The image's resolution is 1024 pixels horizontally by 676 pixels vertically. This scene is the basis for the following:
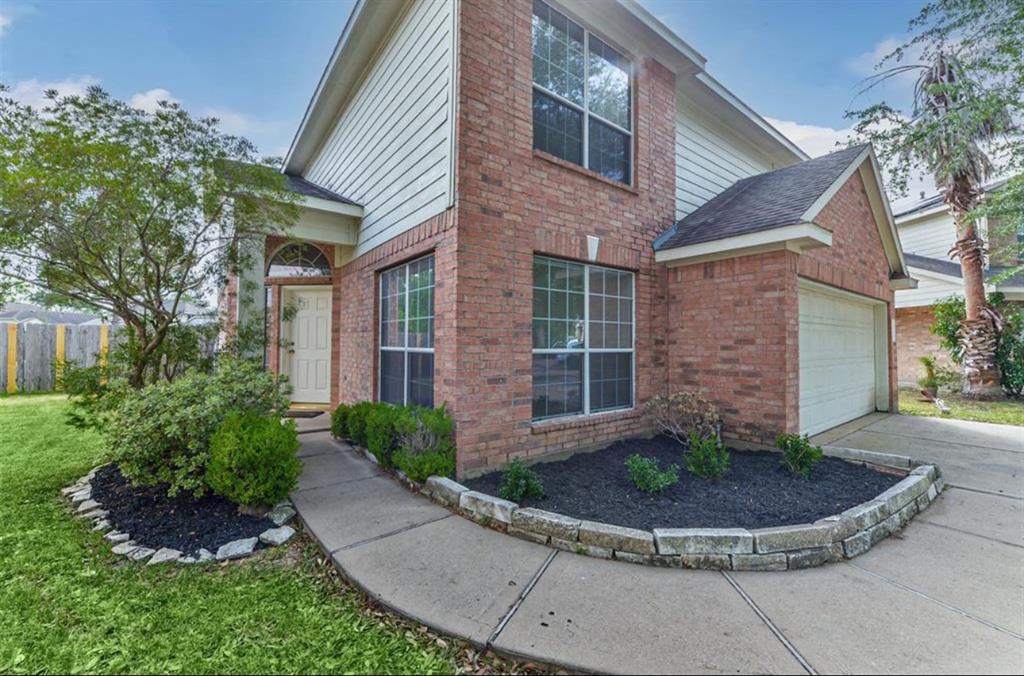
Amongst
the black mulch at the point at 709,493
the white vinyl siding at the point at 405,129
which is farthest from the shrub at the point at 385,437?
the white vinyl siding at the point at 405,129

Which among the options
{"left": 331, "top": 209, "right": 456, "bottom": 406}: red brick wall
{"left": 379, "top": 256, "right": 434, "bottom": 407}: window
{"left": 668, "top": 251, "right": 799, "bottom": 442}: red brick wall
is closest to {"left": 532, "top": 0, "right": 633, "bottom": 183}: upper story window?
{"left": 331, "top": 209, "right": 456, "bottom": 406}: red brick wall

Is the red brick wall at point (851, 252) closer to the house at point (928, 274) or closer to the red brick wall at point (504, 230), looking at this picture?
the red brick wall at point (504, 230)

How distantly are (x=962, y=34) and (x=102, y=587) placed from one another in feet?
47.9

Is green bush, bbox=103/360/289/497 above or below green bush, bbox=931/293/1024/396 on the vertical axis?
below

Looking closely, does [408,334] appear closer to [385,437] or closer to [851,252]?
[385,437]

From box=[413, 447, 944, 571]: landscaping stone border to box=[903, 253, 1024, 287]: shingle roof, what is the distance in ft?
43.5

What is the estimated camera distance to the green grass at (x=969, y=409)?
7953 millimetres

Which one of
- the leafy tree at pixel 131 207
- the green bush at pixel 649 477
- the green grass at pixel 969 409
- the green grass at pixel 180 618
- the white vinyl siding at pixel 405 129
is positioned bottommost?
Answer: the green grass at pixel 180 618

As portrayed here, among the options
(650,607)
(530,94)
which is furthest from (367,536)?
(530,94)

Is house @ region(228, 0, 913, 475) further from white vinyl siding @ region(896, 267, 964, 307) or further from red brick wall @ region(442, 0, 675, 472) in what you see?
white vinyl siding @ region(896, 267, 964, 307)

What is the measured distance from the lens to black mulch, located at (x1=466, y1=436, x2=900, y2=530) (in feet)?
11.4

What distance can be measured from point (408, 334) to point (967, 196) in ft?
46.5

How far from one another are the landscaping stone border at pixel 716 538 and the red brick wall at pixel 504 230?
1.21m

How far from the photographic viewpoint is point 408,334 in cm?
567
